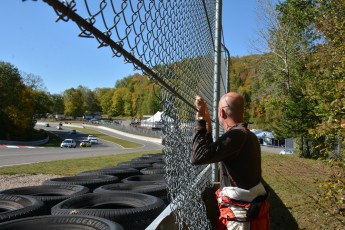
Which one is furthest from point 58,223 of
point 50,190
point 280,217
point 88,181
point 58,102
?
point 58,102

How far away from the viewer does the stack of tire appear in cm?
315

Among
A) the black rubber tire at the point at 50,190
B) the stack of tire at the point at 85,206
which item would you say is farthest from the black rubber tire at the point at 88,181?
the black rubber tire at the point at 50,190

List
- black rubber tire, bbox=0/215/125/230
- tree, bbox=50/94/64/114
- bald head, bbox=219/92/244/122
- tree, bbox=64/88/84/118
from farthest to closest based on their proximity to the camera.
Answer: tree, bbox=64/88/84/118
tree, bbox=50/94/64/114
black rubber tire, bbox=0/215/125/230
bald head, bbox=219/92/244/122

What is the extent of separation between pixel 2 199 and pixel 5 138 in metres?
57.8

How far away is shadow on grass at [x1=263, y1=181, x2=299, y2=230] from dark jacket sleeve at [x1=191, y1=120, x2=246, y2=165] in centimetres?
528

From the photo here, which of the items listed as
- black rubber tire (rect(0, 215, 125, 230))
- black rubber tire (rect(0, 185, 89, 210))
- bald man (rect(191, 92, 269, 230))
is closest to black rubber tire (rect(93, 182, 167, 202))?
black rubber tire (rect(0, 185, 89, 210))

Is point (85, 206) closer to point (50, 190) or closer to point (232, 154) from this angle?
point (50, 190)

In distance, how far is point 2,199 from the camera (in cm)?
439

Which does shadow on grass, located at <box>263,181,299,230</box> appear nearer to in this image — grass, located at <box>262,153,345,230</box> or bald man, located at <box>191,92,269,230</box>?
grass, located at <box>262,153,345,230</box>

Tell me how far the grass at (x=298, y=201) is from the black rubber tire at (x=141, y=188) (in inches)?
73.4

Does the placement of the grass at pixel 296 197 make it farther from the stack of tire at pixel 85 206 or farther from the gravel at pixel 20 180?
the stack of tire at pixel 85 206

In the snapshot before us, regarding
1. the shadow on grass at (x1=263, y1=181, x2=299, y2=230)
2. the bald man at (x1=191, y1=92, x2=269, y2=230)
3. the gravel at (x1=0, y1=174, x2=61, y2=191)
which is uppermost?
the bald man at (x1=191, y1=92, x2=269, y2=230)

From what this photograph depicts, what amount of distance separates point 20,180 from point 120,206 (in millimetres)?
9983

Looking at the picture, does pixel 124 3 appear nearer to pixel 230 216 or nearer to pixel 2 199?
pixel 230 216
